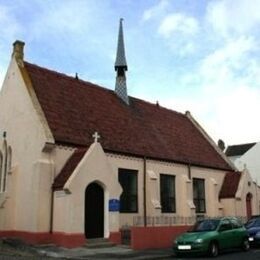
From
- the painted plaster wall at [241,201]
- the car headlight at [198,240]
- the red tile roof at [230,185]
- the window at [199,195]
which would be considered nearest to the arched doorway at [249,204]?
the painted plaster wall at [241,201]

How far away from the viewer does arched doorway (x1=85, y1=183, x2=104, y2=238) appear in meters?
22.2

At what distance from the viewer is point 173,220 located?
26.2 meters

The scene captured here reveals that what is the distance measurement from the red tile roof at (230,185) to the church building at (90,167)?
0.26 metres

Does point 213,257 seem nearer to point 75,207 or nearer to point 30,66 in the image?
point 75,207

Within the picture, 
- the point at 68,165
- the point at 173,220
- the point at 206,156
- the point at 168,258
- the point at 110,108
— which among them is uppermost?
the point at 110,108

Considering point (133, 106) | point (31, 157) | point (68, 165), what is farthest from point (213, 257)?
point (133, 106)

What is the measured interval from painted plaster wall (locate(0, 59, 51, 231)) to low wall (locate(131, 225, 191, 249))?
4.13 meters

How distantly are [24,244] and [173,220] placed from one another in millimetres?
8833

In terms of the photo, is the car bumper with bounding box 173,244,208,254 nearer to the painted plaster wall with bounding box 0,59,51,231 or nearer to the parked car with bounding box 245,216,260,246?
the parked car with bounding box 245,216,260,246

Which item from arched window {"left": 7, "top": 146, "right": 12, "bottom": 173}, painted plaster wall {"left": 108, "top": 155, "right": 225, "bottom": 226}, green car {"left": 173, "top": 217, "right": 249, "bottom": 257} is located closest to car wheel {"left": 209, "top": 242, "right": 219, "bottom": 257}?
green car {"left": 173, "top": 217, "right": 249, "bottom": 257}

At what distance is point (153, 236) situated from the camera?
22.6 m

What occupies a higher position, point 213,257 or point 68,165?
point 68,165

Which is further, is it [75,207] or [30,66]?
[30,66]

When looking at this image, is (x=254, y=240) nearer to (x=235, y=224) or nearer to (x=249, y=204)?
(x=235, y=224)
